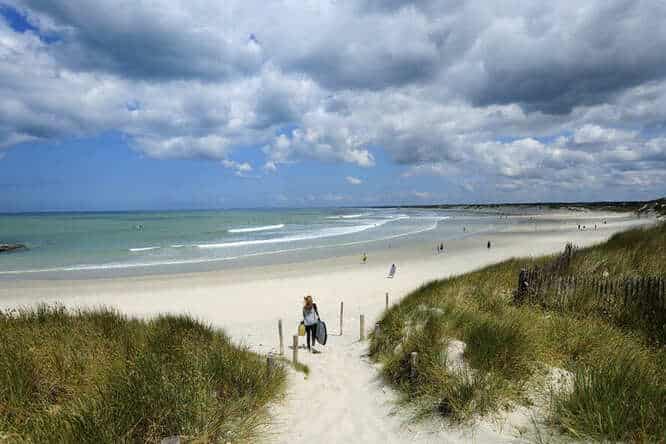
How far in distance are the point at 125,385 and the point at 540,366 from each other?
18.7ft

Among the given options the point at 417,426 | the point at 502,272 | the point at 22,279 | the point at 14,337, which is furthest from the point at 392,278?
the point at 22,279

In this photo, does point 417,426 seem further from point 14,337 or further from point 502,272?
point 502,272

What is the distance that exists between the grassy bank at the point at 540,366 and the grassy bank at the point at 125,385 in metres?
2.55

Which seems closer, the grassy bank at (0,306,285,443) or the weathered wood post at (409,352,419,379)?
the grassy bank at (0,306,285,443)

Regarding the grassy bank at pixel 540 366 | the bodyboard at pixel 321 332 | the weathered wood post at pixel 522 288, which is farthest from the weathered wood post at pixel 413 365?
the weathered wood post at pixel 522 288

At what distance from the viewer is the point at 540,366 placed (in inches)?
200

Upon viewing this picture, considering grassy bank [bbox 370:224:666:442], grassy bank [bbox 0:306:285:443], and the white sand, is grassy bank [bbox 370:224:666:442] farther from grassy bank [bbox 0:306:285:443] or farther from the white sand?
grassy bank [bbox 0:306:285:443]

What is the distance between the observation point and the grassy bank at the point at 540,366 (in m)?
3.80

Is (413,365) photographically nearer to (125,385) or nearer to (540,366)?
(540,366)

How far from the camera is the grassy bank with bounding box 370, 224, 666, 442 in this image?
380 cm

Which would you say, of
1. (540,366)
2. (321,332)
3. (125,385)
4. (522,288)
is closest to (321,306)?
(321,332)

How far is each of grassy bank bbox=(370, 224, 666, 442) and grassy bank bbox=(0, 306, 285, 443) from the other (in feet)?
8.37

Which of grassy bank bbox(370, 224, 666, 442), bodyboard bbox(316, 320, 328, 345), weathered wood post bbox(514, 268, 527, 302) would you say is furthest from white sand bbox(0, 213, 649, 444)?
weathered wood post bbox(514, 268, 527, 302)

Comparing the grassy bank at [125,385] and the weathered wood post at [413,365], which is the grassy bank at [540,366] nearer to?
the weathered wood post at [413,365]
